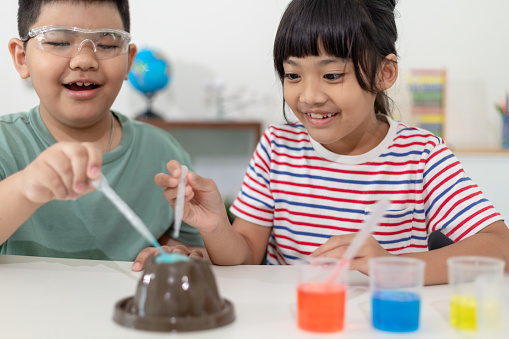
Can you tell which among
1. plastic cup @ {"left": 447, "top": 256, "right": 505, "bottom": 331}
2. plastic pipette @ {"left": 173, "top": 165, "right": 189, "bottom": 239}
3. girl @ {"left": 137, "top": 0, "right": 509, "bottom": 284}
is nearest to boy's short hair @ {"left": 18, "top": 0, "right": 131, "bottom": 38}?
girl @ {"left": 137, "top": 0, "right": 509, "bottom": 284}

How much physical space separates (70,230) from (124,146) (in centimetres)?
25

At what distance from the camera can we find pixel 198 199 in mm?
1213

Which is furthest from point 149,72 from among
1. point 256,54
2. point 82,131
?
point 82,131

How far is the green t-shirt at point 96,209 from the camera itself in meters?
1.44

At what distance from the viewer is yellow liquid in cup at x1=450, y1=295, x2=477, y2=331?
796 mm

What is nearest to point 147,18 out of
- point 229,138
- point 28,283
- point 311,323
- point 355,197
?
point 229,138

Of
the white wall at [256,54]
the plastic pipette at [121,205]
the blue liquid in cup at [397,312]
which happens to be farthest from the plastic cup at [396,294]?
the white wall at [256,54]

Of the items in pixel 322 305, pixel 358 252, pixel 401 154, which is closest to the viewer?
pixel 322 305

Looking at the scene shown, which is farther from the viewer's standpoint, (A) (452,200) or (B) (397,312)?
(A) (452,200)

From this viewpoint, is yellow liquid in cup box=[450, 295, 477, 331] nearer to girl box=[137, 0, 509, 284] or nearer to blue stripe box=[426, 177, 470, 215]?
girl box=[137, 0, 509, 284]

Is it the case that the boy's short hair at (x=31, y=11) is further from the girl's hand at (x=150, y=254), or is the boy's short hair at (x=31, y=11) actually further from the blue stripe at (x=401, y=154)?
the blue stripe at (x=401, y=154)

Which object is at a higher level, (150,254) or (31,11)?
(31,11)

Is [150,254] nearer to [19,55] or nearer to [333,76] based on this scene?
[333,76]

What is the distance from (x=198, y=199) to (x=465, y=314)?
58cm
